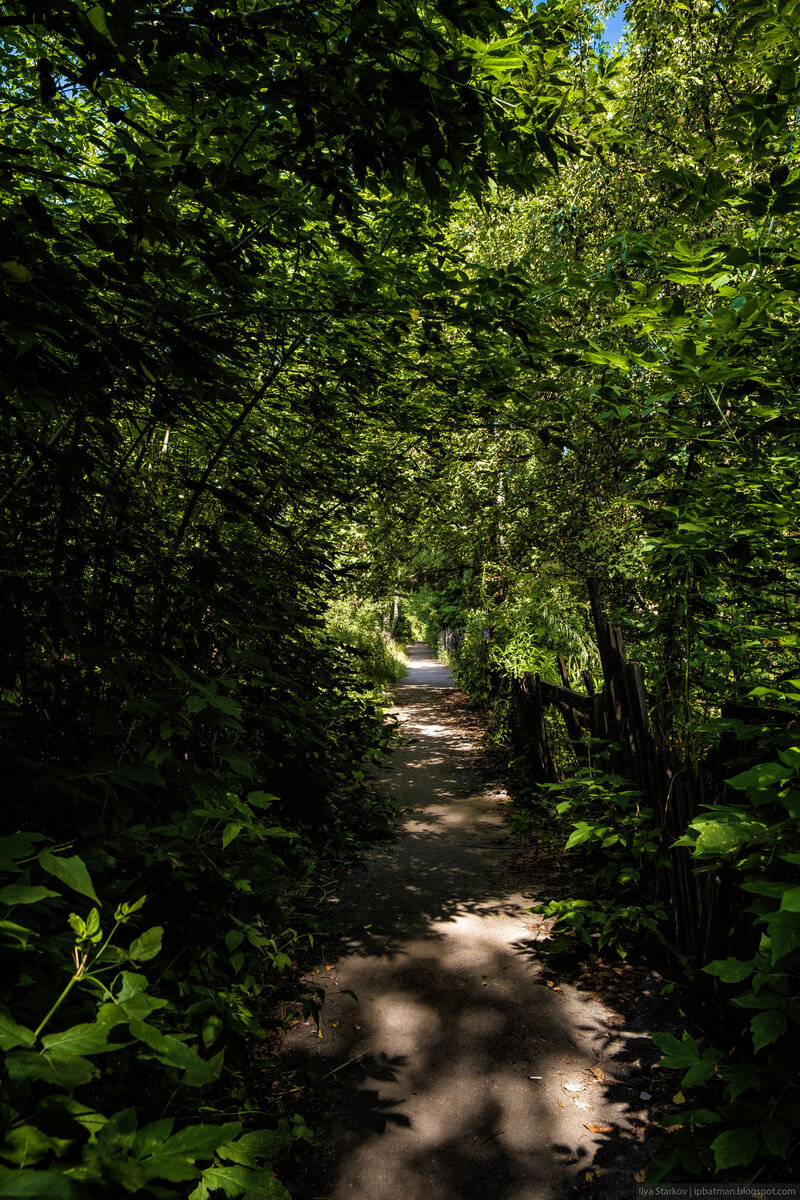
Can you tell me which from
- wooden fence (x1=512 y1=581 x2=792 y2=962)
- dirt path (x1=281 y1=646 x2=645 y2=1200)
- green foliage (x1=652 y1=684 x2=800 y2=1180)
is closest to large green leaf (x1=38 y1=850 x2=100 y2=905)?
green foliage (x1=652 y1=684 x2=800 y2=1180)

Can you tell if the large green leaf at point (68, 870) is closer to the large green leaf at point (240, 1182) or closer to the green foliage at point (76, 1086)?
the green foliage at point (76, 1086)

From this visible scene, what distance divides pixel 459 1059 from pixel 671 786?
1758 mm

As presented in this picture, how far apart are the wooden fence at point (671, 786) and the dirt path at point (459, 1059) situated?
2.19ft

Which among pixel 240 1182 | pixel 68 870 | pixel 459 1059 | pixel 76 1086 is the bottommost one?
pixel 459 1059

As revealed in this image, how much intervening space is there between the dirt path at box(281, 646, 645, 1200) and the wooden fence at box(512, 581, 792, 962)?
668mm

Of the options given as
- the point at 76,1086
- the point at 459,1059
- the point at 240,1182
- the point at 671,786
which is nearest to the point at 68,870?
the point at 76,1086

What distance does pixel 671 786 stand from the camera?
3209 millimetres

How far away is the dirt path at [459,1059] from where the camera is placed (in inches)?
87.0

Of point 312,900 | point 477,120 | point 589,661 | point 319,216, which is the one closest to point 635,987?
point 312,900

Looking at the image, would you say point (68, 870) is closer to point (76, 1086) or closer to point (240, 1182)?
point (76, 1086)

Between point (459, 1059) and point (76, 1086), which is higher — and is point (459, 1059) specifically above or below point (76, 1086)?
below

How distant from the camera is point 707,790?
116 inches

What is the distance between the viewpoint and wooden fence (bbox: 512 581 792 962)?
266 cm

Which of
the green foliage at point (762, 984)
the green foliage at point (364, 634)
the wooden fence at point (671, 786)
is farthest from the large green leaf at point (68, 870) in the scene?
the green foliage at point (364, 634)
